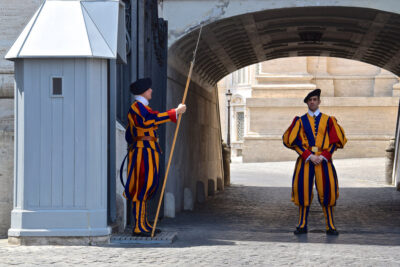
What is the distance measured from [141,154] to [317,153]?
7.48 ft

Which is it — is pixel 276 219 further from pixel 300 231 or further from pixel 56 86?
pixel 56 86

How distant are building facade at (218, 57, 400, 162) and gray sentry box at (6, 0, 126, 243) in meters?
26.0

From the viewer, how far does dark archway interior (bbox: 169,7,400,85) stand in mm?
11508

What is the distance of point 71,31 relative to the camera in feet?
25.2

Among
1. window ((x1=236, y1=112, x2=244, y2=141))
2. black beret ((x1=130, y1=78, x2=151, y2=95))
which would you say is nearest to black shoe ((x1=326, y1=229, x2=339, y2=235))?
black beret ((x1=130, y1=78, x2=151, y2=95))

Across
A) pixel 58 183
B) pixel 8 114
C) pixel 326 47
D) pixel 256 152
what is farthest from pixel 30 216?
pixel 256 152

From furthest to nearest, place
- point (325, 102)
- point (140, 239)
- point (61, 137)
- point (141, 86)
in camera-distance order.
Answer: point (325, 102)
point (141, 86)
point (140, 239)
point (61, 137)

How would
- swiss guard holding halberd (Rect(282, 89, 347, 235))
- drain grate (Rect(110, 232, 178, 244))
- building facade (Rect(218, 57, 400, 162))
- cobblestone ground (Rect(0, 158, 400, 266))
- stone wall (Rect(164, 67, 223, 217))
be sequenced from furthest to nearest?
building facade (Rect(218, 57, 400, 162)) → stone wall (Rect(164, 67, 223, 217)) → swiss guard holding halberd (Rect(282, 89, 347, 235)) → drain grate (Rect(110, 232, 178, 244)) → cobblestone ground (Rect(0, 158, 400, 266))

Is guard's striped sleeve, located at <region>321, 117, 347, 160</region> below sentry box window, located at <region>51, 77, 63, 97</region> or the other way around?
below

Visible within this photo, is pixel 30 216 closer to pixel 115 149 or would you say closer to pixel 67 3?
pixel 115 149

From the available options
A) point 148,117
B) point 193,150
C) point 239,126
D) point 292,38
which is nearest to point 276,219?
point 193,150

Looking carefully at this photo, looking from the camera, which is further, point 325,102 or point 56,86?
point 325,102

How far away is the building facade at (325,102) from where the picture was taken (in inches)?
1314

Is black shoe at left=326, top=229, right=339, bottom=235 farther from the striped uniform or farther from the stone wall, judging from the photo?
the stone wall
